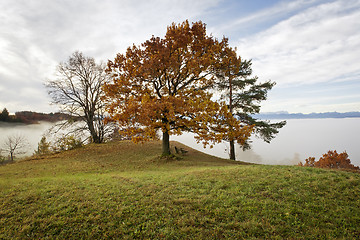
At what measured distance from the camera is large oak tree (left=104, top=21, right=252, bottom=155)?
13.1 m

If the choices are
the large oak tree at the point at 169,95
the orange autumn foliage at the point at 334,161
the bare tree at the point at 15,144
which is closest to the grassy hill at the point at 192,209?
the large oak tree at the point at 169,95

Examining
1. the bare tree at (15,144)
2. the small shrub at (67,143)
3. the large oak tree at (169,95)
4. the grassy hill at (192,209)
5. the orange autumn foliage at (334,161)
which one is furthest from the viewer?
the bare tree at (15,144)

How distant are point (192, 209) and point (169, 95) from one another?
34.0 feet

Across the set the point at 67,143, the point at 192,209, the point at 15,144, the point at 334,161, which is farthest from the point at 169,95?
the point at 15,144

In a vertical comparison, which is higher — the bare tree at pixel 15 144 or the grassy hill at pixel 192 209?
the bare tree at pixel 15 144

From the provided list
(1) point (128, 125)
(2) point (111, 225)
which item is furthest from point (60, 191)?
(1) point (128, 125)

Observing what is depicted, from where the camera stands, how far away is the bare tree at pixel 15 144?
132 ft

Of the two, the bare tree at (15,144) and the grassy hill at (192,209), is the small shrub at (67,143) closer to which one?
the grassy hill at (192,209)

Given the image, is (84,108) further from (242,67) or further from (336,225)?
(336,225)

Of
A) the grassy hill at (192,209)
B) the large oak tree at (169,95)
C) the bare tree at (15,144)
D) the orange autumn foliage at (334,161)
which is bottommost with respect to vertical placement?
the orange autumn foliage at (334,161)

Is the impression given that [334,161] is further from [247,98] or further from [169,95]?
[169,95]

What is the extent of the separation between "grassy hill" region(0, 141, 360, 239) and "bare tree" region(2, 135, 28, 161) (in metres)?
45.4

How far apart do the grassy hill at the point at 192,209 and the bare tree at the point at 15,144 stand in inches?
1786

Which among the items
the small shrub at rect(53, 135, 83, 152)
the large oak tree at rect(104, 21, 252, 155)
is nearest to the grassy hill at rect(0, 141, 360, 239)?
the large oak tree at rect(104, 21, 252, 155)
